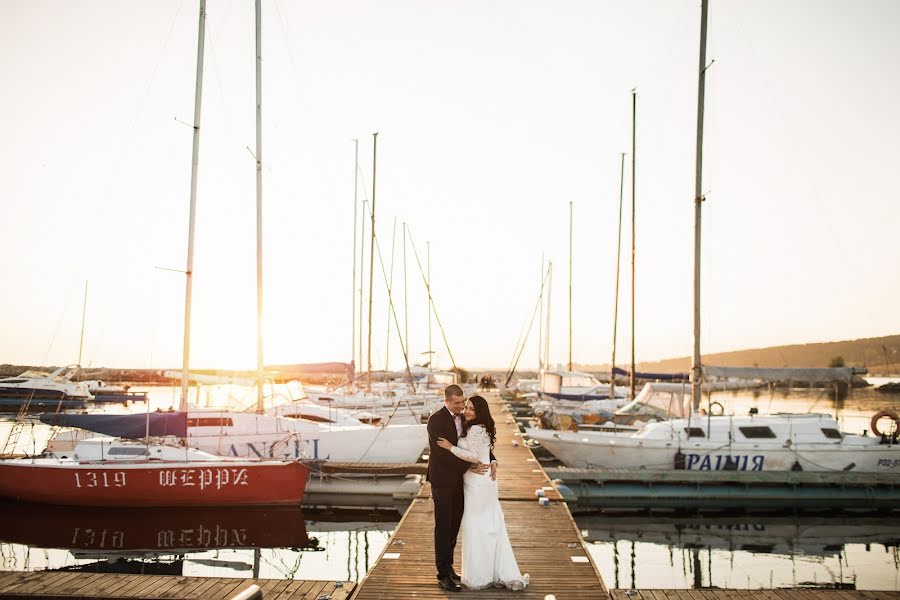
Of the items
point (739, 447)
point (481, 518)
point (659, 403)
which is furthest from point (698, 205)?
point (481, 518)

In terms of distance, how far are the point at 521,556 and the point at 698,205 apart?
16.0 meters

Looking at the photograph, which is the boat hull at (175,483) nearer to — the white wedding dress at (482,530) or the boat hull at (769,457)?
the white wedding dress at (482,530)

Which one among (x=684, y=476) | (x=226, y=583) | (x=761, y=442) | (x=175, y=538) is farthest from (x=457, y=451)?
(x=761, y=442)

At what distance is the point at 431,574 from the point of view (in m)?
8.38

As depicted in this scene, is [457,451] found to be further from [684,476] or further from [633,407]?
[633,407]

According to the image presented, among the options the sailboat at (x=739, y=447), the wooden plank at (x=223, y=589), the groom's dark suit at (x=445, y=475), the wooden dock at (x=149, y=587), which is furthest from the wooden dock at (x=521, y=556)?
the sailboat at (x=739, y=447)

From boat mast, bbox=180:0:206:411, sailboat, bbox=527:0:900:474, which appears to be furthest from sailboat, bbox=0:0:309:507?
sailboat, bbox=527:0:900:474

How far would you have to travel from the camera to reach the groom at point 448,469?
7352mm

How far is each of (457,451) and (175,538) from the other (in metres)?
10.5

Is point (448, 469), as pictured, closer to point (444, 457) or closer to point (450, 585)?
point (444, 457)

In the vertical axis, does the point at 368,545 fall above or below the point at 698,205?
below

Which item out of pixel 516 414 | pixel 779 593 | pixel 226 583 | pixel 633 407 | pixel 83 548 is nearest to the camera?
pixel 779 593

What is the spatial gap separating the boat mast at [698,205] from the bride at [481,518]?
14764 mm

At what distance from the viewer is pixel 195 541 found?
47.7 feet
